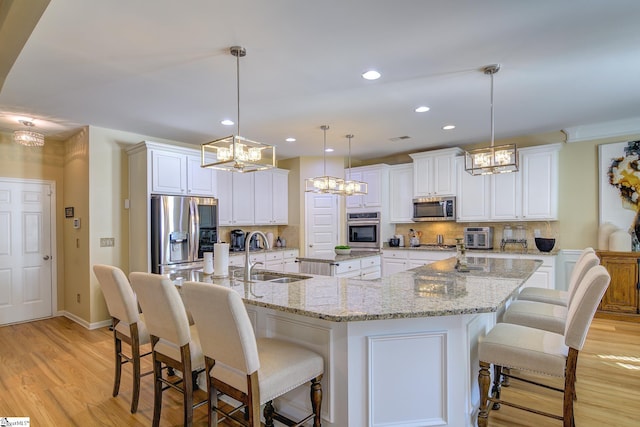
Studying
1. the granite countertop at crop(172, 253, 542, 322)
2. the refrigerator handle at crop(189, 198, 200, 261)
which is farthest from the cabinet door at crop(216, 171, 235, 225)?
the granite countertop at crop(172, 253, 542, 322)

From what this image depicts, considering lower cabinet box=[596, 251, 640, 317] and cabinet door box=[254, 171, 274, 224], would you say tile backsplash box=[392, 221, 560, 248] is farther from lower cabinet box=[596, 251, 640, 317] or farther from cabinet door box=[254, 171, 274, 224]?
cabinet door box=[254, 171, 274, 224]

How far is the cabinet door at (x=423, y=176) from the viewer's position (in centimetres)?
582

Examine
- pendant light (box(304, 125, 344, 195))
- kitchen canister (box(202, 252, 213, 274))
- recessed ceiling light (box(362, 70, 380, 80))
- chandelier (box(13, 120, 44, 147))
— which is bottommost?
kitchen canister (box(202, 252, 213, 274))

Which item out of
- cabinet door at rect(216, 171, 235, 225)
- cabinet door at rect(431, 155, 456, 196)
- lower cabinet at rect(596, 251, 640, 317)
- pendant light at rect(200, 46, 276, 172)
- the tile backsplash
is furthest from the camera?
cabinet door at rect(431, 155, 456, 196)

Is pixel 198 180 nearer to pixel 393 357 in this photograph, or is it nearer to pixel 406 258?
pixel 406 258

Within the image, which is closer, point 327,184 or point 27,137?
point 27,137

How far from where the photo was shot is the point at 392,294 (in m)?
2.09

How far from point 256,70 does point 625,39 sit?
2.76 m

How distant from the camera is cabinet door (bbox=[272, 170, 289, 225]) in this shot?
251 inches

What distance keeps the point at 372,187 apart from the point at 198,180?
309 cm

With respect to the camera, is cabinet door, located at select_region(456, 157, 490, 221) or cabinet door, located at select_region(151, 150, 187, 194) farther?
cabinet door, located at select_region(456, 157, 490, 221)

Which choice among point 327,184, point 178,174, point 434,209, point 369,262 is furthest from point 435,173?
point 178,174

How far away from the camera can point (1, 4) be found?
1952mm

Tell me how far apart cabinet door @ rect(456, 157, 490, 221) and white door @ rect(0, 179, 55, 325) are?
6.34 metres
